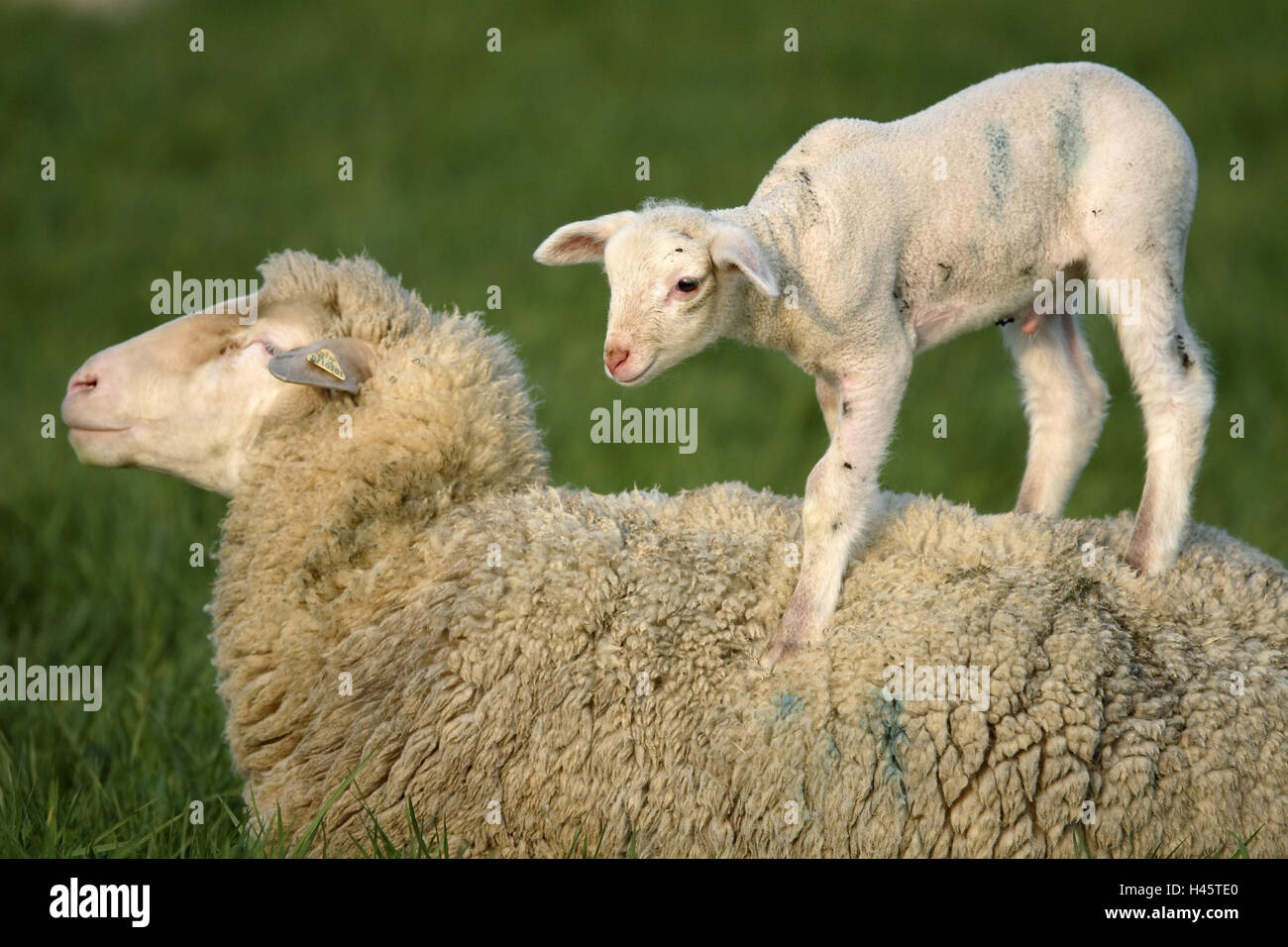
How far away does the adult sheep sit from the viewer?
10.1ft

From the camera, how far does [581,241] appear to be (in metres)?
3.18

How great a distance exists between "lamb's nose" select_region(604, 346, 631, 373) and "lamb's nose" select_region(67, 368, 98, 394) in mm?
1444

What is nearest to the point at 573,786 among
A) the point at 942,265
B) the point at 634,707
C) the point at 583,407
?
the point at 634,707

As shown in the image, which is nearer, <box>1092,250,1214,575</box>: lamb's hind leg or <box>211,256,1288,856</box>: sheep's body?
<box>211,256,1288,856</box>: sheep's body

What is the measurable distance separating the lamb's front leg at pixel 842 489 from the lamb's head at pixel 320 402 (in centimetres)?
81

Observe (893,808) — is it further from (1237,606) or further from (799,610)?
(1237,606)

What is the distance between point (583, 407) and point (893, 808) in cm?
549

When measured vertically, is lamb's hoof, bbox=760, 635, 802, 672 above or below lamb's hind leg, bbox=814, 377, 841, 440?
below

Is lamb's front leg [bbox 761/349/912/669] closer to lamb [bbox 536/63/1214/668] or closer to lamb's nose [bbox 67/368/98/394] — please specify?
lamb [bbox 536/63/1214/668]

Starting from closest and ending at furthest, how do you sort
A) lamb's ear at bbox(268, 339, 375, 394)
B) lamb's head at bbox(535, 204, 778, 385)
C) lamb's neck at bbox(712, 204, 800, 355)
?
lamb's head at bbox(535, 204, 778, 385) → lamb's neck at bbox(712, 204, 800, 355) → lamb's ear at bbox(268, 339, 375, 394)
